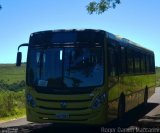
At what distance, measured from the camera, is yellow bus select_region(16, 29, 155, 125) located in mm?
13156

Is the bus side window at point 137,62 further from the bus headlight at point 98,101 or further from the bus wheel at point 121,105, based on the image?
the bus headlight at point 98,101

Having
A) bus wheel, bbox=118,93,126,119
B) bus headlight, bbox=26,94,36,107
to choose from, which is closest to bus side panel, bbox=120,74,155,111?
bus wheel, bbox=118,93,126,119

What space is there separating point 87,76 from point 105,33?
156cm

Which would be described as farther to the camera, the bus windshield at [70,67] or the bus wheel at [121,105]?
the bus wheel at [121,105]

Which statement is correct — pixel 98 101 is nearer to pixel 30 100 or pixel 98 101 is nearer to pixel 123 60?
pixel 30 100

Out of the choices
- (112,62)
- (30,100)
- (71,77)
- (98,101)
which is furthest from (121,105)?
(30,100)

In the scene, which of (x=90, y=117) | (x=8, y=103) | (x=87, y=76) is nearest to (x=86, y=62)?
(x=87, y=76)

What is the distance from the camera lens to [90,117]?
43.0ft

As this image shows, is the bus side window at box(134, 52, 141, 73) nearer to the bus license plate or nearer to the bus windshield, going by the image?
the bus windshield

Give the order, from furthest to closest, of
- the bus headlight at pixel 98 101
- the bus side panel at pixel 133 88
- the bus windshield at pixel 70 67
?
the bus side panel at pixel 133 88
the bus windshield at pixel 70 67
the bus headlight at pixel 98 101

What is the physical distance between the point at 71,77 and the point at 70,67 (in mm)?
321

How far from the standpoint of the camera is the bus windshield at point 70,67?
Result: 43.7 ft

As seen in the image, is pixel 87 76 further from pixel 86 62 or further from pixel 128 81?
pixel 128 81

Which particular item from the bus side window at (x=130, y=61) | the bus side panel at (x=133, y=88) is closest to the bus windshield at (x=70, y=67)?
the bus side panel at (x=133, y=88)
